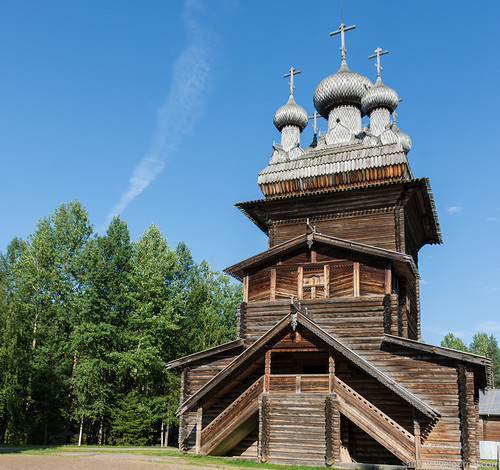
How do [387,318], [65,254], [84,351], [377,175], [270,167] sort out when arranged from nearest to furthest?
[387,318] < [377,175] < [270,167] < [84,351] < [65,254]

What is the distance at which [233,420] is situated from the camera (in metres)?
19.6

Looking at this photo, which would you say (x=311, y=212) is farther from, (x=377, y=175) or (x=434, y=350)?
(x=434, y=350)

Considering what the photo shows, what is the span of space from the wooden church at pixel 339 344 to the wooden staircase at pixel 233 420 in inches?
2.0

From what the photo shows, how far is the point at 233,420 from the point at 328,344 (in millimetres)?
4422

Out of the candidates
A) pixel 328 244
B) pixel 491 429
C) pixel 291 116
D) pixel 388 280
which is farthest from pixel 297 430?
pixel 491 429

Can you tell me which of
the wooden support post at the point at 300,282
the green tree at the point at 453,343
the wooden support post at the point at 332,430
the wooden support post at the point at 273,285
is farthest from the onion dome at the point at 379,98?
the green tree at the point at 453,343

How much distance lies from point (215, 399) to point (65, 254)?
2145 cm

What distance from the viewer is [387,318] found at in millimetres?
20328

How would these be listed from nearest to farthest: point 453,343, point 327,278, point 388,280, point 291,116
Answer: point 388,280, point 327,278, point 291,116, point 453,343

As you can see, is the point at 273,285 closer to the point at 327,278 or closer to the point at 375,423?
the point at 327,278

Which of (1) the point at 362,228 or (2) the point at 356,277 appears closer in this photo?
(2) the point at 356,277

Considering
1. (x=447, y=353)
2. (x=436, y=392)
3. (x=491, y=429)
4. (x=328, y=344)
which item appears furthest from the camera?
(x=491, y=429)

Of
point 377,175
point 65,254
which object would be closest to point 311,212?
point 377,175

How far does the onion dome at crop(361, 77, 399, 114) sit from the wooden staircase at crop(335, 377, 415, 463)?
1526 cm
